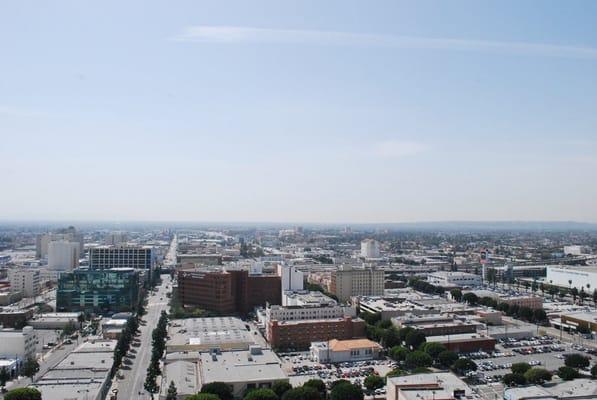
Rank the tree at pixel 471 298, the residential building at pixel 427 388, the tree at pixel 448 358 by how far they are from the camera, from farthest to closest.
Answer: the tree at pixel 471 298, the tree at pixel 448 358, the residential building at pixel 427 388

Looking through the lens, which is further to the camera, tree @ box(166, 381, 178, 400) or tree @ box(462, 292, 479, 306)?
tree @ box(462, 292, 479, 306)

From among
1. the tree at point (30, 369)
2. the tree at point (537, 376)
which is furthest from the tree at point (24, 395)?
the tree at point (537, 376)

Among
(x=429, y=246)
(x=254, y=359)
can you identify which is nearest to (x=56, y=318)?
(x=254, y=359)

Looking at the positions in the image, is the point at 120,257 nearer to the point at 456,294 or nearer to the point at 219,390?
the point at 456,294

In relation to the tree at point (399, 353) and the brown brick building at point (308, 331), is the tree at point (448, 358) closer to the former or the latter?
the tree at point (399, 353)

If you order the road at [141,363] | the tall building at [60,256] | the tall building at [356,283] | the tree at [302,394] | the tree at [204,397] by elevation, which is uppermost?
the tall building at [60,256]

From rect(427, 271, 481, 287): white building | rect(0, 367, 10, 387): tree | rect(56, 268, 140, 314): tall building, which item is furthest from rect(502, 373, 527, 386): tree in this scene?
rect(427, 271, 481, 287): white building

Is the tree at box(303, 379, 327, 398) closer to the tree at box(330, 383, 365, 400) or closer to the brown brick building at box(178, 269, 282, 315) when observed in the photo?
the tree at box(330, 383, 365, 400)

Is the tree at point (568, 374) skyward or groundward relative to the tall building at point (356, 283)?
groundward
